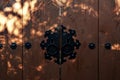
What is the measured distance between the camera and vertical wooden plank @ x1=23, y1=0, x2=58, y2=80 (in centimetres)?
409

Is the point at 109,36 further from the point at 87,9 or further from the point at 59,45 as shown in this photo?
the point at 59,45

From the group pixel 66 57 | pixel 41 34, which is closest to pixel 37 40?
pixel 41 34

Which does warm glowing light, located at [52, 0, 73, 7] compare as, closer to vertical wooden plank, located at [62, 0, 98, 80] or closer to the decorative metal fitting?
vertical wooden plank, located at [62, 0, 98, 80]

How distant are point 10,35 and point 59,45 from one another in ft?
2.30

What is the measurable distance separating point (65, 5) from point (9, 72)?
123 cm

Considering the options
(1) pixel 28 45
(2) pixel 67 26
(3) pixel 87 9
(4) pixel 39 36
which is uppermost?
(3) pixel 87 9

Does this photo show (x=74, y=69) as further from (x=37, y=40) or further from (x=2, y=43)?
(x=2, y=43)

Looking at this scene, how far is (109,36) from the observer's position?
4.07m

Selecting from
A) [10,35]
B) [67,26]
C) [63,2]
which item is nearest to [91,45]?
[67,26]

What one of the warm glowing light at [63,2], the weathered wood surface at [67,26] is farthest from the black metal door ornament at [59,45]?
the warm glowing light at [63,2]

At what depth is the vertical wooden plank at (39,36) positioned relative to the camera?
4.09 m

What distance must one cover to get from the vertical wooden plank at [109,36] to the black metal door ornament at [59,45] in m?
0.39

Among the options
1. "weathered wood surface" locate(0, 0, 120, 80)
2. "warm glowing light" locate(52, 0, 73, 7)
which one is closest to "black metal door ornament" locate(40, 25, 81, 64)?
"weathered wood surface" locate(0, 0, 120, 80)

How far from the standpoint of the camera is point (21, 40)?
4.11m
